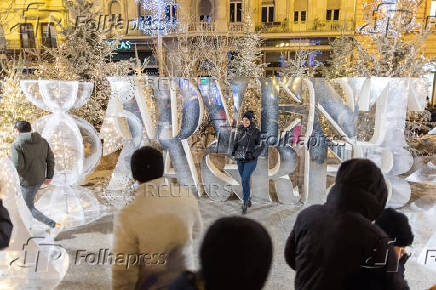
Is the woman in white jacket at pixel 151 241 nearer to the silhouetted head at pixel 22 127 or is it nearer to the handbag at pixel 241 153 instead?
the silhouetted head at pixel 22 127

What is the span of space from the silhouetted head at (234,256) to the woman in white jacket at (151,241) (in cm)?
67

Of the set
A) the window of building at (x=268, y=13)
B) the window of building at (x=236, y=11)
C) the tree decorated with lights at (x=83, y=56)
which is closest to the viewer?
the tree decorated with lights at (x=83, y=56)

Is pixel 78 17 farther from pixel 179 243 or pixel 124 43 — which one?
pixel 124 43

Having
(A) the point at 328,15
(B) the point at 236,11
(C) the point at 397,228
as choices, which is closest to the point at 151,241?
(C) the point at 397,228

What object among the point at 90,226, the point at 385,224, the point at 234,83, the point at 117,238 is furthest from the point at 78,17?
the point at 385,224

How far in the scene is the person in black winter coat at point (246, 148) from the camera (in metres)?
5.41

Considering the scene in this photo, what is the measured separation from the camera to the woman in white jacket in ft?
5.98

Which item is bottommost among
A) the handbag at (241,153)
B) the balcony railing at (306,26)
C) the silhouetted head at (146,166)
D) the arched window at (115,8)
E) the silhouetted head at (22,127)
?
the handbag at (241,153)

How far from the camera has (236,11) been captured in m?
22.9

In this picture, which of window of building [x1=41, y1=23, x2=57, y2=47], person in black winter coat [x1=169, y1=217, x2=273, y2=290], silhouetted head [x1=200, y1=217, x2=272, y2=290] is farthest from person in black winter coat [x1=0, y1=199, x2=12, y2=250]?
window of building [x1=41, y1=23, x2=57, y2=47]

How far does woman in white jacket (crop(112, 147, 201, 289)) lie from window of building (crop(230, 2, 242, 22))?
75.8 ft

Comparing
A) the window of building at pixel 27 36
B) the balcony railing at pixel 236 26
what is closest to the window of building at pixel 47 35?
the window of building at pixel 27 36

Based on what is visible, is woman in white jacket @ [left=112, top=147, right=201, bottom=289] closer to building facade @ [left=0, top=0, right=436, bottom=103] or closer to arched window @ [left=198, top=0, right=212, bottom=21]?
building facade @ [left=0, top=0, right=436, bottom=103]

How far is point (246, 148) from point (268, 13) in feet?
68.0
